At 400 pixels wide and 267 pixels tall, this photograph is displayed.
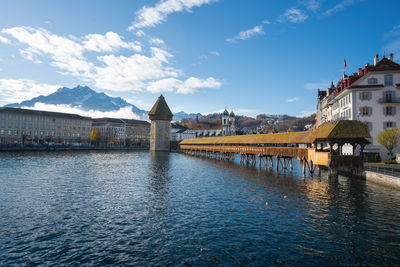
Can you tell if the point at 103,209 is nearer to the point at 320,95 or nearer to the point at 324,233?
the point at 324,233

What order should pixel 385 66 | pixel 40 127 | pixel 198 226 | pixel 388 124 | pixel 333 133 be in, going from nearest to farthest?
pixel 198 226 < pixel 333 133 < pixel 388 124 < pixel 385 66 < pixel 40 127

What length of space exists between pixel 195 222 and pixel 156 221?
7.22ft

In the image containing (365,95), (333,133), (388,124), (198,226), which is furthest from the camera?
(365,95)

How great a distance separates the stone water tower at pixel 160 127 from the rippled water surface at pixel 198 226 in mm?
83675

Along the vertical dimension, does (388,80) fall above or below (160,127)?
above

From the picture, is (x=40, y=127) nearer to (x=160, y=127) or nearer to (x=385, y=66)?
(x=160, y=127)

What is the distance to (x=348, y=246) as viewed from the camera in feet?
35.8

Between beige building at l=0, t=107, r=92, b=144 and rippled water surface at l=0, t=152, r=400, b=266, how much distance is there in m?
96.5

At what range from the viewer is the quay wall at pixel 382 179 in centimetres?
2177

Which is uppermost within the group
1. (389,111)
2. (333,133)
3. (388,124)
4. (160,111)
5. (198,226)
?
(160,111)

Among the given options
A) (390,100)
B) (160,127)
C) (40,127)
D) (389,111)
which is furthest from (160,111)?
(390,100)

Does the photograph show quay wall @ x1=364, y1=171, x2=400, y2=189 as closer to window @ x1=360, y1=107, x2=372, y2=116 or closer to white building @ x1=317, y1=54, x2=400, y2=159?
white building @ x1=317, y1=54, x2=400, y2=159

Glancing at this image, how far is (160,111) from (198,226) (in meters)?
97.7

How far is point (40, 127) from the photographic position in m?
108
